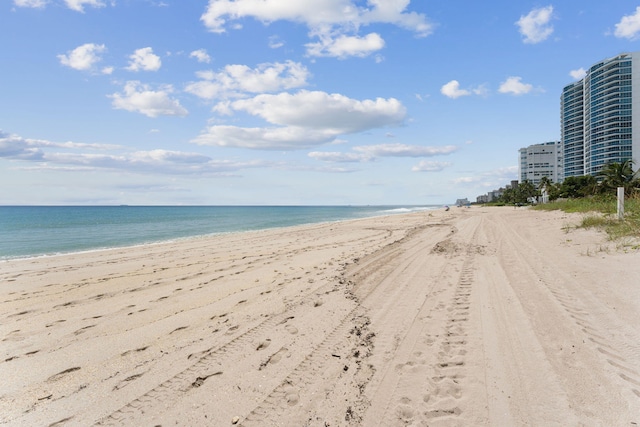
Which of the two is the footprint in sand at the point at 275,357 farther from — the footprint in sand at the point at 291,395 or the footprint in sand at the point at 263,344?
the footprint in sand at the point at 291,395

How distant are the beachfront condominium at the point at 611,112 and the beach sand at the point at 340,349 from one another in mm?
118745

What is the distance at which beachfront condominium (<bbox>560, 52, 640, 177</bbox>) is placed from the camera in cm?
10394

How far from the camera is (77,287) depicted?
32.0 feet

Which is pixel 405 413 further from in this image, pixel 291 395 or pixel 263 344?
pixel 263 344

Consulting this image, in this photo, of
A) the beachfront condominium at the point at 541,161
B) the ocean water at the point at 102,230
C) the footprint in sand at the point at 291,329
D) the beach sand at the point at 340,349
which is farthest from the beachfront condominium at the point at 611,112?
the footprint in sand at the point at 291,329

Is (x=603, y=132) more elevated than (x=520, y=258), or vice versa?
(x=603, y=132)

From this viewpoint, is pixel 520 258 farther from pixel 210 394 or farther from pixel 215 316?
pixel 210 394

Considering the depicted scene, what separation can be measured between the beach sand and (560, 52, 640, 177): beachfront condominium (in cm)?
11874

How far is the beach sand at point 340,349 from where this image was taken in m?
3.41

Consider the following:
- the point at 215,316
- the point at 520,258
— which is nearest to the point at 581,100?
the point at 520,258

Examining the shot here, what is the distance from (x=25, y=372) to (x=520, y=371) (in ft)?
19.8

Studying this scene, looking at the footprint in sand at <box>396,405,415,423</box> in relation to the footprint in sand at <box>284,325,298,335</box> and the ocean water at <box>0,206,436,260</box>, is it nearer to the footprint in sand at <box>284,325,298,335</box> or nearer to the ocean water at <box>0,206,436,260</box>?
the footprint in sand at <box>284,325,298,335</box>

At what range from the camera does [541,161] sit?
170375 millimetres

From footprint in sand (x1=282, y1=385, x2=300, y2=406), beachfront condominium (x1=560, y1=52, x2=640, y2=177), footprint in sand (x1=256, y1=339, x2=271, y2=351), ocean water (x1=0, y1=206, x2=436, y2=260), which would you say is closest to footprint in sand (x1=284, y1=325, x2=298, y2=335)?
footprint in sand (x1=256, y1=339, x2=271, y2=351)
